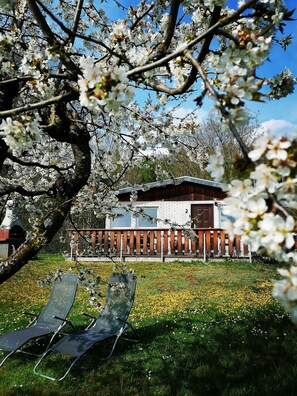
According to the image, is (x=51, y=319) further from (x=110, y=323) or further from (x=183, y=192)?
(x=183, y=192)

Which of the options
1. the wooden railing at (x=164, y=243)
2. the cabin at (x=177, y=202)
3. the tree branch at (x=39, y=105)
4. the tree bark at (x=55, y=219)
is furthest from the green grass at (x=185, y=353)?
the cabin at (x=177, y=202)

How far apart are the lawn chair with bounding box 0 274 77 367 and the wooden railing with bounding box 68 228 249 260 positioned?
8.27 m

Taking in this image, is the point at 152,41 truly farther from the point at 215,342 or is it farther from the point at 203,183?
the point at 203,183

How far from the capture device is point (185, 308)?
278 inches

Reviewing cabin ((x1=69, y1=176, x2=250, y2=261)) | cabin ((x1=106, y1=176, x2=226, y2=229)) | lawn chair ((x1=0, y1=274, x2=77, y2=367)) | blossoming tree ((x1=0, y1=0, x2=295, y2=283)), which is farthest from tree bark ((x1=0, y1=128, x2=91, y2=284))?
cabin ((x1=106, y1=176, x2=226, y2=229))

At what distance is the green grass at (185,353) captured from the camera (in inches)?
153

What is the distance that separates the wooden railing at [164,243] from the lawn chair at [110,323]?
8.70 m

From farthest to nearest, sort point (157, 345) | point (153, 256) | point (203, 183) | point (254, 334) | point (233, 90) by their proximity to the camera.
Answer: point (203, 183) < point (153, 256) < point (254, 334) < point (157, 345) < point (233, 90)

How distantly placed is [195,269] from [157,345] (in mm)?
7328

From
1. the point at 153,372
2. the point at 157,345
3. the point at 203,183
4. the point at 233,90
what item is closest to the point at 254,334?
the point at 157,345

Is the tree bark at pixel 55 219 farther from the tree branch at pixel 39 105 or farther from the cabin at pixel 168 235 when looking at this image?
the cabin at pixel 168 235

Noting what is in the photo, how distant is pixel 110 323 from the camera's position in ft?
17.5

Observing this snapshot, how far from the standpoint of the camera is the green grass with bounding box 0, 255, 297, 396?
388 cm

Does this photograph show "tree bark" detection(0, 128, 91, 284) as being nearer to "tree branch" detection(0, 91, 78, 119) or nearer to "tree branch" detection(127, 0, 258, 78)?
"tree branch" detection(0, 91, 78, 119)
